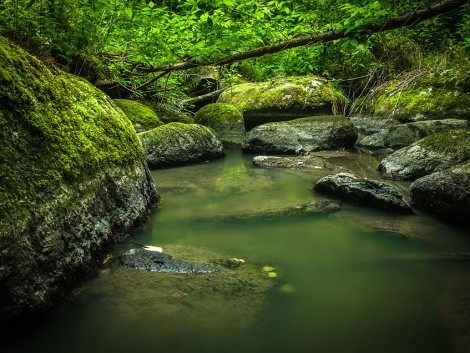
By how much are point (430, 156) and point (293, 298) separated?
4.18m

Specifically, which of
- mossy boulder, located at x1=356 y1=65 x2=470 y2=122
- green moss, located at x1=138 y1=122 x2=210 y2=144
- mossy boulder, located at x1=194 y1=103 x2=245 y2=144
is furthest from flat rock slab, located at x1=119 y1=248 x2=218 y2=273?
mossy boulder, located at x1=356 y1=65 x2=470 y2=122

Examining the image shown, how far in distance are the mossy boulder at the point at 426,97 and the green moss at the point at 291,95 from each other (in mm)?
1333

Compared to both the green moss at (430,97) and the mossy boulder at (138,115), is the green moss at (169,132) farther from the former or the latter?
the green moss at (430,97)

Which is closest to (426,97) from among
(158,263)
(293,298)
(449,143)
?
(449,143)

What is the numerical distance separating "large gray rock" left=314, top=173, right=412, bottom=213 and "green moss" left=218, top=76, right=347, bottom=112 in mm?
6828

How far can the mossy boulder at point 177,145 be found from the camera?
6.94 metres

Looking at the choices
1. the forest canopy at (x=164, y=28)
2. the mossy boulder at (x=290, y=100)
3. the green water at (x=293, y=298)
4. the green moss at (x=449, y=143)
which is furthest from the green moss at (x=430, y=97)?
the green water at (x=293, y=298)

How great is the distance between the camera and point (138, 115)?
8.91 metres

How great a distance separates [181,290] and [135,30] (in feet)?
20.2

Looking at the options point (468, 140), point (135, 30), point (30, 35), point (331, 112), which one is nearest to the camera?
point (30, 35)

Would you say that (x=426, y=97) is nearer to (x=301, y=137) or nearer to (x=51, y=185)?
(x=301, y=137)

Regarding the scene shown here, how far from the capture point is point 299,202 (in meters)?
4.66

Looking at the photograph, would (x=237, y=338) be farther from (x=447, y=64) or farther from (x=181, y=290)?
(x=447, y=64)

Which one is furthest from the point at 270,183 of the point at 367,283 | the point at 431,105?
the point at 431,105
